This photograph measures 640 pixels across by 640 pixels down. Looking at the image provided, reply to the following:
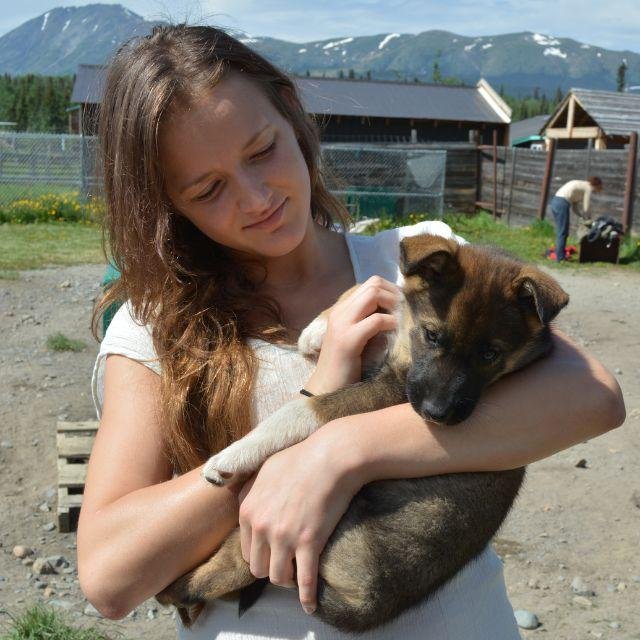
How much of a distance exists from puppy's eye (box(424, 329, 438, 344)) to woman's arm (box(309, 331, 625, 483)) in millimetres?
374

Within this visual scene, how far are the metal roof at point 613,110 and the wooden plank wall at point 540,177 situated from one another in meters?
3.12

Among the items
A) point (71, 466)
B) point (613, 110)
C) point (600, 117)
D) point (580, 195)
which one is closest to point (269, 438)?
point (71, 466)

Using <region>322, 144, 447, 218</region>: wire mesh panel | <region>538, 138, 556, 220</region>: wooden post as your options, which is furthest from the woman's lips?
<region>322, 144, 447, 218</region>: wire mesh panel

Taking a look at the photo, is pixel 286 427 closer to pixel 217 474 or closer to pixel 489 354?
pixel 217 474

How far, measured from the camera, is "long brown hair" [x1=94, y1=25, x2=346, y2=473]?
7.63ft

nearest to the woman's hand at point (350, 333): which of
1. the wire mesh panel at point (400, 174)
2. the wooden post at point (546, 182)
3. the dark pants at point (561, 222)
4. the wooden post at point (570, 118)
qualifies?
the dark pants at point (561, 222)

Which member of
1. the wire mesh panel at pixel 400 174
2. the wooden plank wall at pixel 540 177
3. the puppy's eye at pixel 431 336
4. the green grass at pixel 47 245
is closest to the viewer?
the puppy's eye at pixel 431 336

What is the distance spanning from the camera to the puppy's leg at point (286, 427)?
7.13 ft

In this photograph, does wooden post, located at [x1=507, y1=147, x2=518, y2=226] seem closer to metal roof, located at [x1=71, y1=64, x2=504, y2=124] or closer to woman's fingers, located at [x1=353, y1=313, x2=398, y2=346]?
metal roof, located at [x1=71, y1=64, x2=504, y2=124]

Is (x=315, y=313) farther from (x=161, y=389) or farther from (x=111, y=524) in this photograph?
(x=111, y=524)

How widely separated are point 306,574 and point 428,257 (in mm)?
1015

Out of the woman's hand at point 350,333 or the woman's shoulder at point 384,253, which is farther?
the woman's shoulder at point 384,253

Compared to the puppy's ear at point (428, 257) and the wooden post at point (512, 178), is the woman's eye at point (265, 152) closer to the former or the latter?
the puppy's ear at point (428, 257)

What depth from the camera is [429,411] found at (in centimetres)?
211
